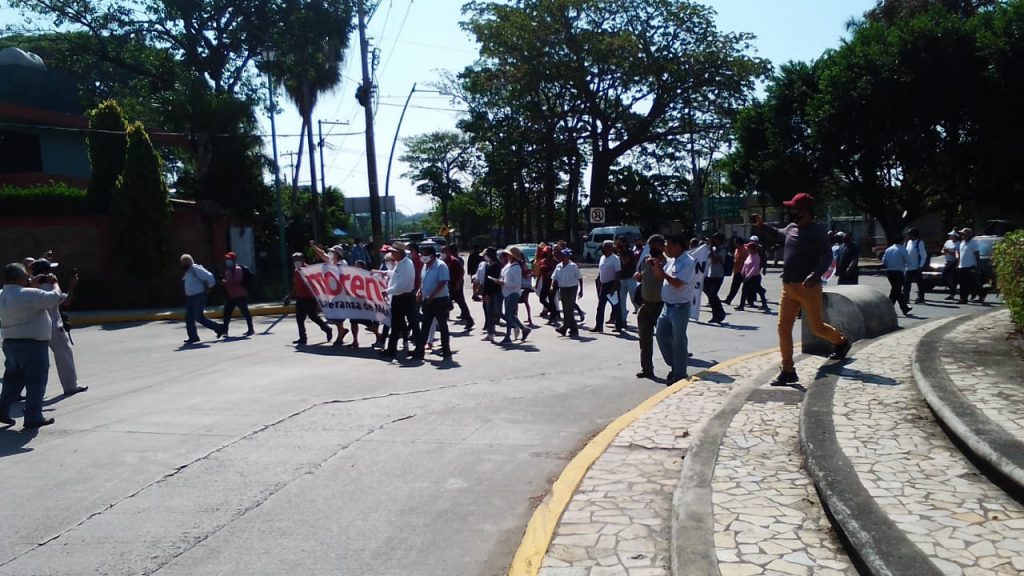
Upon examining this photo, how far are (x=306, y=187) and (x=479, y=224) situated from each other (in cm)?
4144

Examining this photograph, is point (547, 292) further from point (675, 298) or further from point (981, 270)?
point (981, 270)

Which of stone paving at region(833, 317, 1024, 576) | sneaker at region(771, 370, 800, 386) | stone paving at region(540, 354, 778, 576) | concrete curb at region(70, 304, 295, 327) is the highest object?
stone paving at region(833, 317, 1024, 576)

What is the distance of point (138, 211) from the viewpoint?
2280cm

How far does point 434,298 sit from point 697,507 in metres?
7.13

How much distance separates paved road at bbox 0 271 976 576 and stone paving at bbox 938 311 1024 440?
291 centimetres

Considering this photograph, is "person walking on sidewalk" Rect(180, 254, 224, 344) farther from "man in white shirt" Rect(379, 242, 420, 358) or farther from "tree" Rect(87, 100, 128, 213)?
"tree" Rect(87, 100, 128, 213)

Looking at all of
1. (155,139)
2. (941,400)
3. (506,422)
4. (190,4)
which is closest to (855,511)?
(941,400)

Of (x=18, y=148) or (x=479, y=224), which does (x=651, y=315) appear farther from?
(x=479, y=224)

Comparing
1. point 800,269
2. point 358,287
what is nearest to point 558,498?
point 800,269

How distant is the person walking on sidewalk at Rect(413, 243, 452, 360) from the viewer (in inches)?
446

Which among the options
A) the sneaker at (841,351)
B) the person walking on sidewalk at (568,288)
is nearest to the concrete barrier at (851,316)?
the sneaker at (841,351)

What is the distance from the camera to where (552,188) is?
54750mm

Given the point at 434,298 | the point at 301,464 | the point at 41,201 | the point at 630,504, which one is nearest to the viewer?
the point at 630,504

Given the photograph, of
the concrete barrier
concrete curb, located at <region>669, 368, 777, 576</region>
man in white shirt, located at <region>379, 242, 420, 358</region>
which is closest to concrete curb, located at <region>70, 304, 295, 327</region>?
man in white shirt, located at <region>379, 242, 420, 358</region>
